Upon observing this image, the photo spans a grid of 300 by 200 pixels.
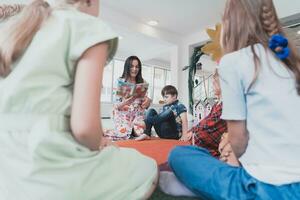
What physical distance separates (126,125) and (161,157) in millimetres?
1025

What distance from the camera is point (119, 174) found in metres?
0.62

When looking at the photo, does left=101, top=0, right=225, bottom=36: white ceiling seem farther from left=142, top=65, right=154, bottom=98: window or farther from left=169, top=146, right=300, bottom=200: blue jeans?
left=169, top=146, right=300, bottom=200: blue jeans

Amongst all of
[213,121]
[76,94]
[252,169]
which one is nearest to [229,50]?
[252,169]

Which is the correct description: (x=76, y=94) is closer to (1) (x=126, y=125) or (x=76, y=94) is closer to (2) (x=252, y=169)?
(2) (x=252, y=169)

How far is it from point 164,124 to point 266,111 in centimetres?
185

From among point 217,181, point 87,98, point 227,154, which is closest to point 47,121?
point 87,98

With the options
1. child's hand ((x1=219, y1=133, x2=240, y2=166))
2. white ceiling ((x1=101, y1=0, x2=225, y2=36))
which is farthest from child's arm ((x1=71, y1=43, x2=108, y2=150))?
white ceiling ((x1=101, y1=0, x2=225, y2=36))

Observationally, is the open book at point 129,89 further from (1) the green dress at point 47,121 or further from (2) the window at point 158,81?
(2) the window at point 158,81

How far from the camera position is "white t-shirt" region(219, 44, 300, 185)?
60 cm

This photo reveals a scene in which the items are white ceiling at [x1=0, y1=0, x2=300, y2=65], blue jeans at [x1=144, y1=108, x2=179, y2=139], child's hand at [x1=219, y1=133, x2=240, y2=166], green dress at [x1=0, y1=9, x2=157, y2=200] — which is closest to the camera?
green dress at [x1=0, y1=9, x2=157, y2=200]

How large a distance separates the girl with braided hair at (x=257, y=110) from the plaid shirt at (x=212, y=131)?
0.55m

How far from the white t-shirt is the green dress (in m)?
0.36

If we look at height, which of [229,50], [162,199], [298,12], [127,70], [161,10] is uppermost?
[161,10]

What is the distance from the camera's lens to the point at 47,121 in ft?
1.74
